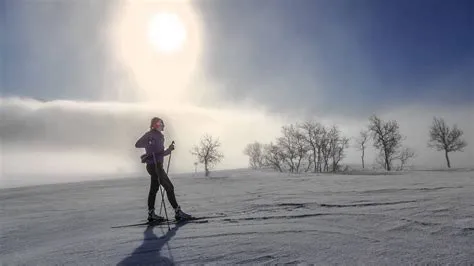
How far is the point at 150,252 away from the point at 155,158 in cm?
280

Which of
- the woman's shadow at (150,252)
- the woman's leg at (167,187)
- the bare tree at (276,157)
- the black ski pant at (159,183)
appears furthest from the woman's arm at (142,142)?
Result: the bare tree at (276,157)

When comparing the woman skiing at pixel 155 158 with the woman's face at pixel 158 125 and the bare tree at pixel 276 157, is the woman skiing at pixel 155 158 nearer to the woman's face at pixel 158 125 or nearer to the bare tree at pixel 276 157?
the woman's face at pixel 158 125

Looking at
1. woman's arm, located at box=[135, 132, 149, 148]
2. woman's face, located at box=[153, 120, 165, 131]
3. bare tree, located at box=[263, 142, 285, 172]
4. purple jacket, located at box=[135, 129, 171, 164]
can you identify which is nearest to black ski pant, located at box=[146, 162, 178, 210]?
purple jacket, located at box=[135, 129, 171, 164]

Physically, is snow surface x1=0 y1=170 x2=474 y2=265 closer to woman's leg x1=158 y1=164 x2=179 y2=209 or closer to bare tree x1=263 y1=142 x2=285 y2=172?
woman's leg x1=158 y1=164 x2=179 y2=209

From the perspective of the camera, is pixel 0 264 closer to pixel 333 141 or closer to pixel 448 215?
pixel 448 215

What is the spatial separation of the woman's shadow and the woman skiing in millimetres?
1385

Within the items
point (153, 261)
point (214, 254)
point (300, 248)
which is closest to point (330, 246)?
point (300, 248)

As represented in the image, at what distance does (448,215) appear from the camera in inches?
215

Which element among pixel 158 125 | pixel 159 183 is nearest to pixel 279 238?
pixel 159 183

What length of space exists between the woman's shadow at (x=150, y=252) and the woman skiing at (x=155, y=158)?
139 centimetres

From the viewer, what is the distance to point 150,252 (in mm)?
4457

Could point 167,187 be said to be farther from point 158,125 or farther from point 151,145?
point 158,125

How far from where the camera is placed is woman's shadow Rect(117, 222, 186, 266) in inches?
160

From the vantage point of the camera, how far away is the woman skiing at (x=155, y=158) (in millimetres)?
6957
